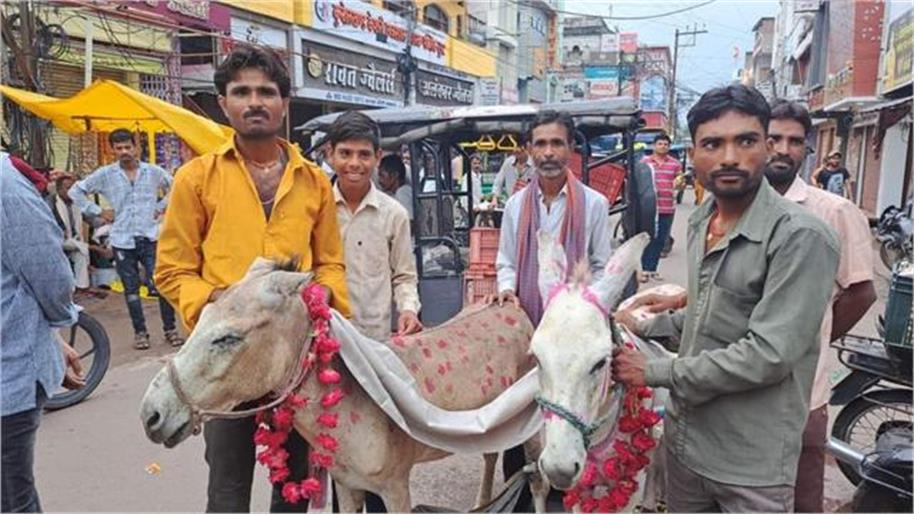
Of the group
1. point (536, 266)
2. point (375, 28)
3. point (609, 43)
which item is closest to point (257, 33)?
point (375, 28)

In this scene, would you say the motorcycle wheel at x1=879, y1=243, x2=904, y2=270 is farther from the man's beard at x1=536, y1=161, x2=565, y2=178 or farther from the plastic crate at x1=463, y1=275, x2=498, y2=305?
the man's beard at x1=536, y1=161, x2=565, y2=178

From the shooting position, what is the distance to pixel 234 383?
200 centimetres

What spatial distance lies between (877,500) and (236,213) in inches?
124

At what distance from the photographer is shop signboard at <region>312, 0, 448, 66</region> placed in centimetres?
1695

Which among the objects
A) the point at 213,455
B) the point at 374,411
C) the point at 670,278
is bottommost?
the point at 670,278

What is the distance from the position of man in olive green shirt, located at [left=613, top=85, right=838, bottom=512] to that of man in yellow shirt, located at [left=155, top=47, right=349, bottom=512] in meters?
1.28

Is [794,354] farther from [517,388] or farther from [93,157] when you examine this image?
[93,157]

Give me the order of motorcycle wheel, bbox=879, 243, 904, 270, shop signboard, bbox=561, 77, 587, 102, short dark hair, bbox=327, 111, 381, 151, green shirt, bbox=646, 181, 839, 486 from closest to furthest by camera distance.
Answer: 1. green shirt, bbox=646, 181, 839, 486
2. short dark hair, bbox=327, 111, 381, 151
3. motorcycle wheel, bbox=879, 243, 904, 270
4. shop signboard, bbox=561, 77, 587, 102

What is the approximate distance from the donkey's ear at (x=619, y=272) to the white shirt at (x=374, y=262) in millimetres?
1096

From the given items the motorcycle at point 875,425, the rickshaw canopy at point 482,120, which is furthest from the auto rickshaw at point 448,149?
the motorcycle at point 875,425

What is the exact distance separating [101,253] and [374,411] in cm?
697

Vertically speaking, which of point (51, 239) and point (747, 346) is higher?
point (51, 239)

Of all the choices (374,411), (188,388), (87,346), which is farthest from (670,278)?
(188,388)

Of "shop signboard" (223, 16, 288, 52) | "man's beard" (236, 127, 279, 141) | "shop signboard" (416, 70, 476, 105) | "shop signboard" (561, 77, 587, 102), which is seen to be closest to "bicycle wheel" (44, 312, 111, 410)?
"man's beard" (236, 127, 279, 141)
